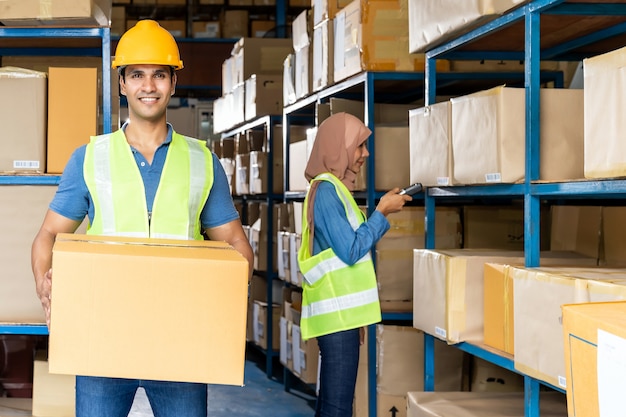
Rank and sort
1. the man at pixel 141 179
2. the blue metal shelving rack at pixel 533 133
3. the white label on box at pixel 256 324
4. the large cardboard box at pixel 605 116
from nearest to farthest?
the large cardboard box at pixel 605 116, the man at pixel 141 179, the blue metal shelving rack at pixel 533 133, the white label on box at pixel 256 324

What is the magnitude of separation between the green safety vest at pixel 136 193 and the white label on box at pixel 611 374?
1.51 meters

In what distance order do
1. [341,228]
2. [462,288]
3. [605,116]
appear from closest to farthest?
[605,116], [462,288], [341,228]

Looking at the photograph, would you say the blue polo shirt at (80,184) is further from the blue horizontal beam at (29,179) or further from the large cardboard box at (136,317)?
the blue horizontal beam at (29,179)

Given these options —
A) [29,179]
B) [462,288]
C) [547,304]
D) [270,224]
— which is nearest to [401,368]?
[462,288]

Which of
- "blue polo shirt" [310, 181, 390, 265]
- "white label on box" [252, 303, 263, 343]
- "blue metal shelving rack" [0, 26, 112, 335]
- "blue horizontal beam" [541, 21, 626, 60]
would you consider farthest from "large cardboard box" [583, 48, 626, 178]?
"white label on box" [252, 303, 263, 343]

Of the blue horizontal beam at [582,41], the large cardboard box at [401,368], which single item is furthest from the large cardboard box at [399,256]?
the blue horizontal beam at [582,41]

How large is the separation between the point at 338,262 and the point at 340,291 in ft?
0.43

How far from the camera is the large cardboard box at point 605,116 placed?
7.81 feet

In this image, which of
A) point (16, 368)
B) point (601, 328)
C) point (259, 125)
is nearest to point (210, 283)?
point (601, 328)

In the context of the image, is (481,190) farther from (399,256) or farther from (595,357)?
(595,357)

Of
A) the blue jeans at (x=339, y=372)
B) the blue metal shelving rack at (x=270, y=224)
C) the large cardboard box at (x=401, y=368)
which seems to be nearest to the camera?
the blue jeans at (x=339, y=372)

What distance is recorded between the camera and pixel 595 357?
153 centimetres

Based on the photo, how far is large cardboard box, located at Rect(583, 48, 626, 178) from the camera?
2.38 m

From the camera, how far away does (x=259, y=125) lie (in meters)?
7.91
